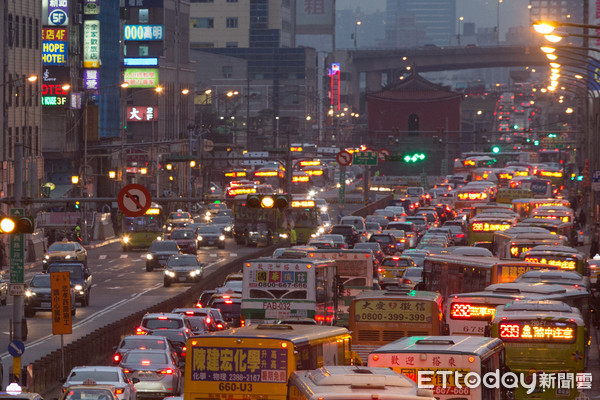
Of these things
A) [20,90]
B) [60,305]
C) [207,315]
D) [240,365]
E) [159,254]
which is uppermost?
[20,90]

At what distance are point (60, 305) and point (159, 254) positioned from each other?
A: 30.6 metres

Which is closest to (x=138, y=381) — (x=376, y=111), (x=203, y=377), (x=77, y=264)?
(x=203, y=377)

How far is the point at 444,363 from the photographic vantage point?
18.0m

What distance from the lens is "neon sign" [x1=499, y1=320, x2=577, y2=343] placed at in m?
24.8

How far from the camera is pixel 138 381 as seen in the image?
26.2 m

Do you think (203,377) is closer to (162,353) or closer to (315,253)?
(162,353)

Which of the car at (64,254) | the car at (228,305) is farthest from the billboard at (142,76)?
the car at (228,305)

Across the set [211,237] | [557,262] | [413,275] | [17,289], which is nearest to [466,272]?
[557,262]

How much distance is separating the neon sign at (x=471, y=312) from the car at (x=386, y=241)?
1237 inches

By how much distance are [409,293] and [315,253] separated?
12.2 meters

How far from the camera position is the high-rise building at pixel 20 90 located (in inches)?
3059

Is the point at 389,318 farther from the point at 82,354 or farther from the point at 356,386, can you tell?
the point at 356,386

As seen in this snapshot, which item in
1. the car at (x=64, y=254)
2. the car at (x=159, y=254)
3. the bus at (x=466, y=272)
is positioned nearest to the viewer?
the bus at (x=466, y=272)

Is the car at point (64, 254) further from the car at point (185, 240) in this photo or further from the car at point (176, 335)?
the car at point (176, 335)
